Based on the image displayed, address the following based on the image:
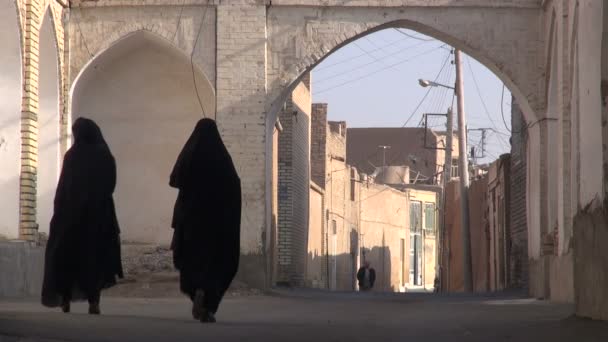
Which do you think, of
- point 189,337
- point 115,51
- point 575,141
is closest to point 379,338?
point 189,337

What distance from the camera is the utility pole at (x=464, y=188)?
92.9 ft

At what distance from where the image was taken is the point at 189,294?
9.48 metres

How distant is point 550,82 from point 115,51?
6.40m

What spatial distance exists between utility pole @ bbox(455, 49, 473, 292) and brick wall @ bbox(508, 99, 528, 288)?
474 cm

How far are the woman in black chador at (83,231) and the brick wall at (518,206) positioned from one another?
1151 cm

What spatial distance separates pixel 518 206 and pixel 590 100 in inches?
520

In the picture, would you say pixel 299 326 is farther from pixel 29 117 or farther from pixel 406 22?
pixel 406 22

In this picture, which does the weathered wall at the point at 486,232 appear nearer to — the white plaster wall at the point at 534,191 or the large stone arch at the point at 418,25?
the white plaster wall at the point at 534,191

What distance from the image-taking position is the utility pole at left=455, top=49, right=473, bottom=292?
28312 millimetres

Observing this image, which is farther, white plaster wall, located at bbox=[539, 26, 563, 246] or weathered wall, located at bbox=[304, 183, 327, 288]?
weathered wall, located at bbox=[304, 183, 327, 288]

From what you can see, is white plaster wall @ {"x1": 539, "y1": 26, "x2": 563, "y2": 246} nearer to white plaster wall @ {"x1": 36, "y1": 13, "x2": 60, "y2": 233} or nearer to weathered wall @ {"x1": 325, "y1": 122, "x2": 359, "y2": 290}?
white plaster wall @ {"x1": 36, "y1": 13, "x2": 60, "y2": 233}

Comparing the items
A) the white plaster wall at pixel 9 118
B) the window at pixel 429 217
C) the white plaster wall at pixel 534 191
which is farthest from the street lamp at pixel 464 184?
the window at pixel 429 217

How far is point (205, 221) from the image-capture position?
377 inches

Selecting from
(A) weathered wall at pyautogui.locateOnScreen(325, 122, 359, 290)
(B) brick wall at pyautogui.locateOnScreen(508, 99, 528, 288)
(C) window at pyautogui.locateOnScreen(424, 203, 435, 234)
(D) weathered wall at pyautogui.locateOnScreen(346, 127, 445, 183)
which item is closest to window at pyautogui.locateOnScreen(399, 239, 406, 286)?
(C) window at pyautogui.locateOnScreen(424, 203, 435, 234)
